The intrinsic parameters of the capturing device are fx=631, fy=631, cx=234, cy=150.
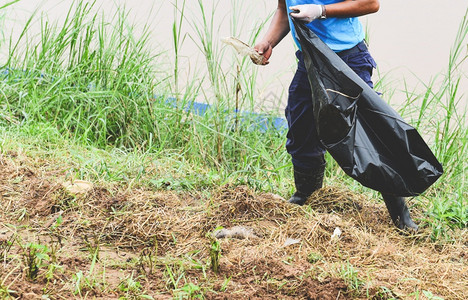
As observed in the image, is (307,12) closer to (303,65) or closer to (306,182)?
(303,65)

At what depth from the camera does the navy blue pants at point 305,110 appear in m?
3.48

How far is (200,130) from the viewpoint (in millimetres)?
4949

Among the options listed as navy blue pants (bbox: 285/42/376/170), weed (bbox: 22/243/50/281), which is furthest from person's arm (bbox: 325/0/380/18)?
weed (bbox: 22/243/50/281)

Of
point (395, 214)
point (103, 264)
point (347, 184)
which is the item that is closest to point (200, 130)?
point (347, 184)

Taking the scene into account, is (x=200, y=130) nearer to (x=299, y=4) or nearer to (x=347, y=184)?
(x=347, y=184)

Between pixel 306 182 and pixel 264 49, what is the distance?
84cm

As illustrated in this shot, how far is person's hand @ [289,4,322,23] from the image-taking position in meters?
3.17

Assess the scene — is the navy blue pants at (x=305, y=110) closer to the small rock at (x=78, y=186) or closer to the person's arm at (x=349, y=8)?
the person's arm at (x=349, y=8)

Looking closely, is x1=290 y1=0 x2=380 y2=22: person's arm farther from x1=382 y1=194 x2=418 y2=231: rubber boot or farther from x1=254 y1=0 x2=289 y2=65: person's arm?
x1=382 y1=194 x2=418 y2=231: rubber boot

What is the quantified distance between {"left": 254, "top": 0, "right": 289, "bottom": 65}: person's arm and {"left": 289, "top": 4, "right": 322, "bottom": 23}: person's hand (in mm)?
570

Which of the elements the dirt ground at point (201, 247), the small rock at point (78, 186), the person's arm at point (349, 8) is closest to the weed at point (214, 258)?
the dirt ground at point (201, 247)

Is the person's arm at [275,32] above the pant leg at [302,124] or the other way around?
above

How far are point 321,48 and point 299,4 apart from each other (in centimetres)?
35

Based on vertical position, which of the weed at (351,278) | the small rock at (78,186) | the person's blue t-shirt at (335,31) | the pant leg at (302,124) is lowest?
the weed at (351,278)
